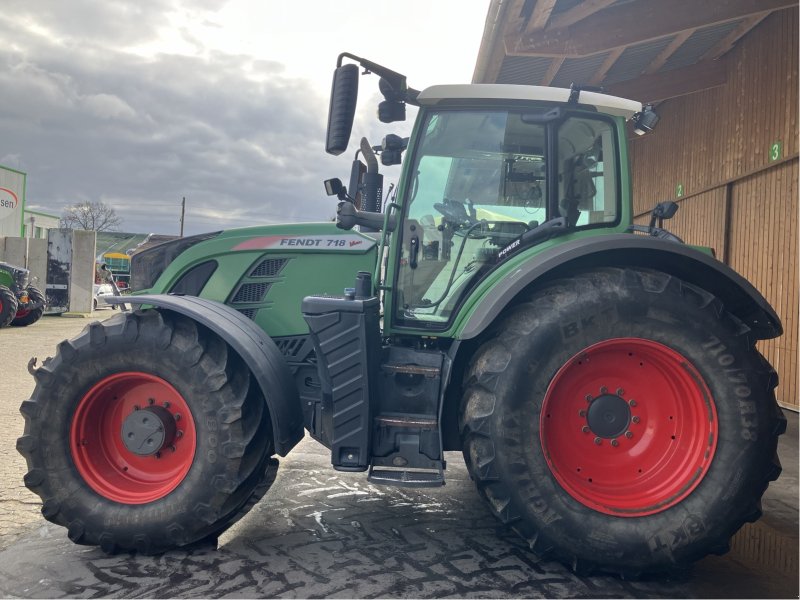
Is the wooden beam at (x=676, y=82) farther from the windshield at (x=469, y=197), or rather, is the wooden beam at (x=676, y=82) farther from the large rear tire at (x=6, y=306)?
the large rear tire at (x=6, y=306)

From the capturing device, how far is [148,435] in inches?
116

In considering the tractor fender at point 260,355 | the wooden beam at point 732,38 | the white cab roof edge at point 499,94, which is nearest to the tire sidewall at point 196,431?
the tractor fender at point 260,355

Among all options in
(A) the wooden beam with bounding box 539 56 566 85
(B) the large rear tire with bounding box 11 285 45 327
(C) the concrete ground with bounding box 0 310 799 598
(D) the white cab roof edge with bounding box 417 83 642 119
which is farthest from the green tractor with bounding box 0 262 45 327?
(D) the white cab roof edge with bounding box 417 83 642 119

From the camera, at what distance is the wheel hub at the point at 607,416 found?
286 centimetres

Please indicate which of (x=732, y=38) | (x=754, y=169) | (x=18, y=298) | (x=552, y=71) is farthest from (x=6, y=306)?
(x=732, y=38)

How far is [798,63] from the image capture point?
265 inches

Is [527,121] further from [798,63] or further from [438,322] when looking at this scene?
[798,63]

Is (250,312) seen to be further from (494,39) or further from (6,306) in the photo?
(6,306)

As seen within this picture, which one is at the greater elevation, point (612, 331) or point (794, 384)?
point (612, 331)

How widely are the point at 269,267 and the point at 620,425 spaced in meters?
2.14

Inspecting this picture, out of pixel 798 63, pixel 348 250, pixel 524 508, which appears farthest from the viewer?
pixel 798 63

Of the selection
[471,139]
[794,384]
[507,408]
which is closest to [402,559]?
[507,408]

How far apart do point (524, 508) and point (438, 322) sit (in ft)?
3.46

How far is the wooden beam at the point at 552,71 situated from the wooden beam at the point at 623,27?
530 mm
